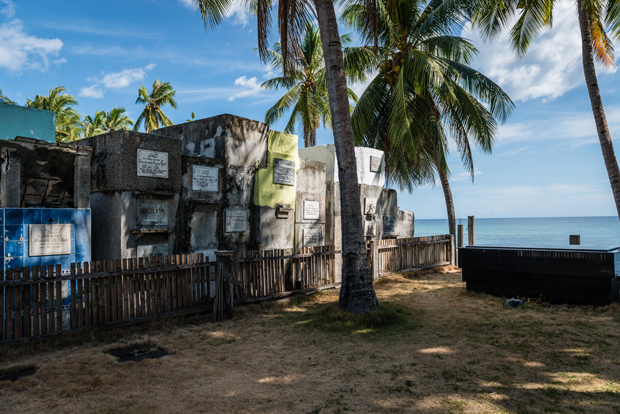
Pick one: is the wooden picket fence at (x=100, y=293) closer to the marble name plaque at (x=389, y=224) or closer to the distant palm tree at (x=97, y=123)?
the marble name plaque at (x=389, y=224)

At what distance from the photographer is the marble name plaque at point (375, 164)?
16438 millimetres

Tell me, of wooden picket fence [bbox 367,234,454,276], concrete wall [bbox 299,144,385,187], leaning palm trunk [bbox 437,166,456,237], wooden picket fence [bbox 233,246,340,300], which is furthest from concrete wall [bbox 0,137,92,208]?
leaning palm trunk [bbox 437,166,456,237]

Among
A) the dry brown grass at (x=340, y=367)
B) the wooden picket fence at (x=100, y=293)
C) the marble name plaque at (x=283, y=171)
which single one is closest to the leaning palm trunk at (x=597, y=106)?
the dry brown grass at (x=340, y=367)

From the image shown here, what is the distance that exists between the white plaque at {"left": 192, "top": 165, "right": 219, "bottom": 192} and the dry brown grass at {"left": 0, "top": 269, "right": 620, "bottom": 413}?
2956 millimetres

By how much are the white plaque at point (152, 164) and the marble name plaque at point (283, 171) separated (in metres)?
3.18

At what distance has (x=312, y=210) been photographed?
11891 millimetres

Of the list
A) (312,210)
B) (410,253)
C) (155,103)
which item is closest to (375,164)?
(410,253)

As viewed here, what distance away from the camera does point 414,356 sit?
545 centimetres

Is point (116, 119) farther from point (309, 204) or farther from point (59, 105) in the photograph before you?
point (309, 204)

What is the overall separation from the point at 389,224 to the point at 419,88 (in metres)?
5.41

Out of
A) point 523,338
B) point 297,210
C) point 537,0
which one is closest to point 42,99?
point 297,210

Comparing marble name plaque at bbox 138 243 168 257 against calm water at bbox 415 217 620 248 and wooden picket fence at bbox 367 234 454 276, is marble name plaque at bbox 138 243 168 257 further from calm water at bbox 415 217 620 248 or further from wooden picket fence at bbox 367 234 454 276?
calm water at bbox 415 217 620 248

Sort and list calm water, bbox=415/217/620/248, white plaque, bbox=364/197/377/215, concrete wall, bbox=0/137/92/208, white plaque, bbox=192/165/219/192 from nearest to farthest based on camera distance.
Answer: concrete wall, bbox=0/137/92/208 → white plaque, bbox=192/165/219/192 → white plaque, bbox=364/197/377/215 → calm water, bbox=415/217/620/248

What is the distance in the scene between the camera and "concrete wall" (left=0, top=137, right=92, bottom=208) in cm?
674
